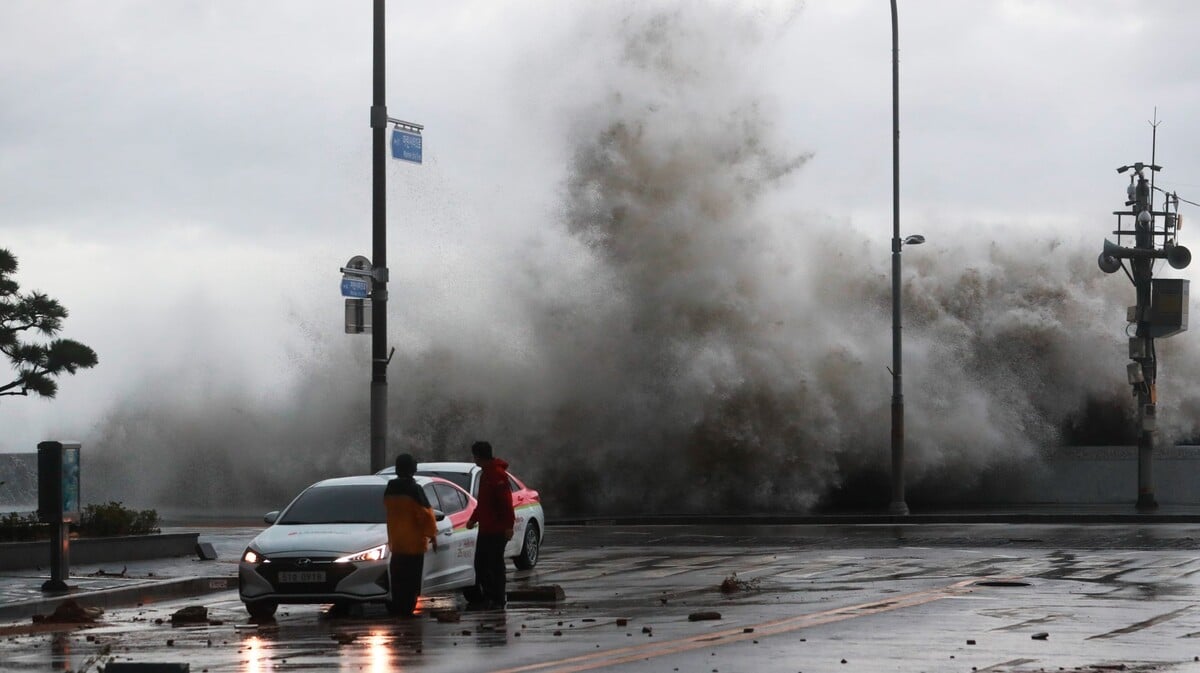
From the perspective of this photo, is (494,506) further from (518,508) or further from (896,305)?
(896,305)

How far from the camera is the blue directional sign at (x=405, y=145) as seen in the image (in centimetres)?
2189

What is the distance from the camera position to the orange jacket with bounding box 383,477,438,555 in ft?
48.0

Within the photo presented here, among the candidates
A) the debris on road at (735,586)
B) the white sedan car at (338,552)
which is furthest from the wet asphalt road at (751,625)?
the white sedan car at (338,552)

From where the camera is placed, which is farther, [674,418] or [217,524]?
[674,418]

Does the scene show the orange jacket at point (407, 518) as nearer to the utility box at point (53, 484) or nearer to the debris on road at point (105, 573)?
the utility box at point (53, 484)

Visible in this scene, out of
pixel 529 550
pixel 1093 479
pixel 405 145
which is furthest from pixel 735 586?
pixel 1093 479

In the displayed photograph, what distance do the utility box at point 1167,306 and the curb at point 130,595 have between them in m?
24.3

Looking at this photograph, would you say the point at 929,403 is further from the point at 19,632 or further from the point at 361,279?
the point at 19,632

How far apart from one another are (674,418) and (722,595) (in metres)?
24.9

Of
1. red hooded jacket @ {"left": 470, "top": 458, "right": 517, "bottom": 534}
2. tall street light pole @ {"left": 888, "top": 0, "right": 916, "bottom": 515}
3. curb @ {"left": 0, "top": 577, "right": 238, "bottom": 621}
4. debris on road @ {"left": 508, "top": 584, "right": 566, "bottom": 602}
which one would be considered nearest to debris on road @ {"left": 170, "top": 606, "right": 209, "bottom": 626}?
curb @ {"left": 0, "top": 577, "right": 238, "bottom": 621}

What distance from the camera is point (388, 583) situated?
15078 millimetres

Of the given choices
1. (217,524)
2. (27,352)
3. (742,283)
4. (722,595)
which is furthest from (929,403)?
(722,595)

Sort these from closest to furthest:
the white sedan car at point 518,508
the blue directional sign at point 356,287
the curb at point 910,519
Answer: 1. the white sedan car at point 518,508
2. the blue directional sign at point 356,287
3. the curb at point 910,519

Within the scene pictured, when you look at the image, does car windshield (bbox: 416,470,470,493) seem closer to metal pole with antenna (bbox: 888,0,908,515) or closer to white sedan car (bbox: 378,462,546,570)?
white sedan car (bbox: 378,462,546,570)
